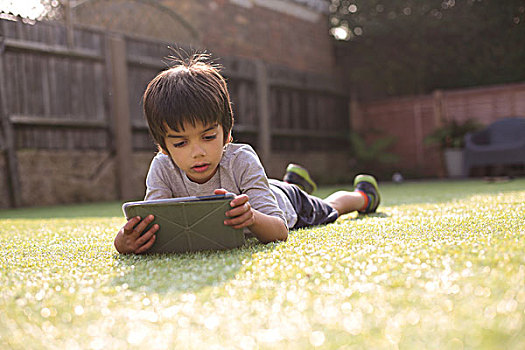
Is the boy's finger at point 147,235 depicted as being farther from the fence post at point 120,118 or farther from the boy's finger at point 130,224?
the fence post at point 120,118

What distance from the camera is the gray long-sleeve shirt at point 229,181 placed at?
6.13 feet

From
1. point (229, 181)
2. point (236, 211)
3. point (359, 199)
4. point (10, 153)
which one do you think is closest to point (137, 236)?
point (236, 211)

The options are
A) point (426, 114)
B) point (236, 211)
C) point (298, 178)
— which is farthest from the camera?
point (426, 114)

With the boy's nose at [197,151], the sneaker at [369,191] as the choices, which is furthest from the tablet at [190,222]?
the sneaker at [369,191]

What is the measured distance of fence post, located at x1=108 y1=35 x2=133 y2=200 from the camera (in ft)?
20.5

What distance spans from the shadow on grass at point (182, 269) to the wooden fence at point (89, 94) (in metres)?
4.44

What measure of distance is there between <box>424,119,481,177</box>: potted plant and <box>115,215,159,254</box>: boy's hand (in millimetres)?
7431

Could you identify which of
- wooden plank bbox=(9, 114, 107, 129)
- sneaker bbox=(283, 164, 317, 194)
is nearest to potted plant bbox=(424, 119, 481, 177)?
wooden plank bbox=(9, 114, 107, 129)

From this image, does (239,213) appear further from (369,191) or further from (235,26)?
(235,26)

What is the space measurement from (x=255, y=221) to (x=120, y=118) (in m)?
5.02

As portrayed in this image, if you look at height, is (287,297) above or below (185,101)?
below

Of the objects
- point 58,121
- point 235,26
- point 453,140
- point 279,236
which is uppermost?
point 235,26

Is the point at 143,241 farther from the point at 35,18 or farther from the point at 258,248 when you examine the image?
the point at 35,18

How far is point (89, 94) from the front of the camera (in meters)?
6.06
